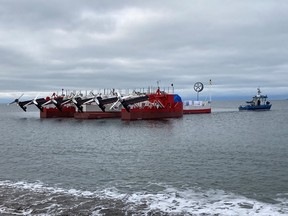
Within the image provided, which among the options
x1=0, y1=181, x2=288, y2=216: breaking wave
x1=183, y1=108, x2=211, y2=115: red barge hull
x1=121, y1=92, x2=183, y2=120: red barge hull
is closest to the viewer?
x1=0, y1=181, x2=288, y2=216: breaking wave

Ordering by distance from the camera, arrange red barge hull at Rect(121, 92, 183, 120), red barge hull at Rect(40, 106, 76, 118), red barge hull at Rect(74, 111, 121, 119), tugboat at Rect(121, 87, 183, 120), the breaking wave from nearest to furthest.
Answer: the breaking wave → tugboat at Rect(121, 87, 183, 120) → red barge hull at Rect(121, 92, 183, 120) → red barge hull at Rect(74, 111, 121, 119) → red barge hull at Rect(40, 106, 76, 118)

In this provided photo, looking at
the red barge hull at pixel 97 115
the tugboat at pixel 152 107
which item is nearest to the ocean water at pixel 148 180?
the tugboat at pixel 152 107

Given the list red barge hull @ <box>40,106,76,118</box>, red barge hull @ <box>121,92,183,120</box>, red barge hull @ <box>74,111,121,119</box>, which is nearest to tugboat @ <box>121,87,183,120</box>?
red barge hull @ <box>121,92,183,120</box>

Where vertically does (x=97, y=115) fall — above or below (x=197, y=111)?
below

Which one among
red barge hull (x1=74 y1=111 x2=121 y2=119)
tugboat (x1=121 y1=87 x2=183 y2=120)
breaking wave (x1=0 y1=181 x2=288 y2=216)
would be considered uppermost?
tugboat (x1=121 y1=87 x2=183 y2=120)

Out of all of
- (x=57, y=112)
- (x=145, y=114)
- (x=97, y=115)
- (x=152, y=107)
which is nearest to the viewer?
(x=145, y=114)

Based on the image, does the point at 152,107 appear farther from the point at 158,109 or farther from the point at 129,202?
the point at 129,202

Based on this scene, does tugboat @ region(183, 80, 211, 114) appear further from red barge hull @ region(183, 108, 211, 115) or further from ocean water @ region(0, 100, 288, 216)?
ocean water @ region(0, 100, 288, 216)

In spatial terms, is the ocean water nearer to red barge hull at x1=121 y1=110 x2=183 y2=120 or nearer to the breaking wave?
the breaking wave

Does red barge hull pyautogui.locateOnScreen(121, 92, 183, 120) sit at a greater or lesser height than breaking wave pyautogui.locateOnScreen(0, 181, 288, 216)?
greater

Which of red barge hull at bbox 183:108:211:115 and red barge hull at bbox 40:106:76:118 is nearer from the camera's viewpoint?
red barge hull at bbox 40:106:76:118

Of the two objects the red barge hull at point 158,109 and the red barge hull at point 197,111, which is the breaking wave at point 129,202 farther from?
the red barge hull at point 197,111

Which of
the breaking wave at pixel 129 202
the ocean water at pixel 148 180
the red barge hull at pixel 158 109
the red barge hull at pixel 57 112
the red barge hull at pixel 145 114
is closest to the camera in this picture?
the breaking wave at pixel 129 202

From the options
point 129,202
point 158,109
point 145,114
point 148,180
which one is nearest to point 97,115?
point 145,114
